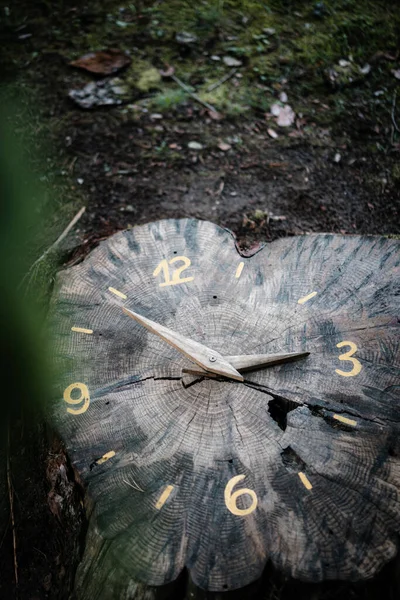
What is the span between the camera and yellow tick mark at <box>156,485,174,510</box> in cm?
173

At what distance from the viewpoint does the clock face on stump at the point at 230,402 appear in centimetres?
166

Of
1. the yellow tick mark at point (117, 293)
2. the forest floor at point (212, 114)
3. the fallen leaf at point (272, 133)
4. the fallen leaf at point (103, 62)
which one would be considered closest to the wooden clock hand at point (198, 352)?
the yellow tick mark at point (117, 293)

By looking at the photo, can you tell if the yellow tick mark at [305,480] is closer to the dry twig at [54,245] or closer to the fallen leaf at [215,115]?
the dry twig at [54,245]

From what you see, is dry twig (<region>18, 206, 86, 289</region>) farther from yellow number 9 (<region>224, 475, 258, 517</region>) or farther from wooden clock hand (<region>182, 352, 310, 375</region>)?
yellow number 9 (<region>224, 475, 258, 517</region>)

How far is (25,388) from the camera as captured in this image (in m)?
2.03

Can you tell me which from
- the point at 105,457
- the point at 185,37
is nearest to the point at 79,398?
the point at 105,457

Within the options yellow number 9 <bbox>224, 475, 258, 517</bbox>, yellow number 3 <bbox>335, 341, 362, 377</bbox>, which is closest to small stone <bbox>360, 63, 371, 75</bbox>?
yellow number 3 <bbox>335, 341, 362, 377</bbox>

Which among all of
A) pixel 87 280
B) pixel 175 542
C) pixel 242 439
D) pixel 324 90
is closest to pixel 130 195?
pixel 87 280

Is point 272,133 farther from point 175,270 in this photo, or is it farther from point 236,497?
point 236,497

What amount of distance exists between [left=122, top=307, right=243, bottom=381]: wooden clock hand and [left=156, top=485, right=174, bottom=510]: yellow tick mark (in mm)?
427

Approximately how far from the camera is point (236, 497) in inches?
67.9

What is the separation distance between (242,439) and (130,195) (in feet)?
7.51

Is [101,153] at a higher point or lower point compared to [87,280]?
lower

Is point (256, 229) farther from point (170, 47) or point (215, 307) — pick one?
point (170, 47)
